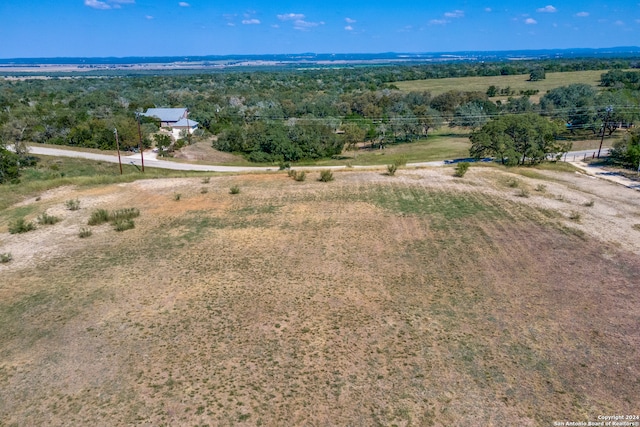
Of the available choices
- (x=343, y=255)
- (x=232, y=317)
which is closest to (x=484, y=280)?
(x=343, y=255)


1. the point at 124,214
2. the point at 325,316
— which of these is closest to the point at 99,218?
the point at 124,214

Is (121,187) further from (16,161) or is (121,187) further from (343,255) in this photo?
(343,255)

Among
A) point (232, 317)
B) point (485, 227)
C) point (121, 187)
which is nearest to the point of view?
point (232, 317)

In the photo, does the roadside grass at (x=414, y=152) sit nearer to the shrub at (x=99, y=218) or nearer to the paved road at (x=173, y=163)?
the paved road at (x=173, y=163)

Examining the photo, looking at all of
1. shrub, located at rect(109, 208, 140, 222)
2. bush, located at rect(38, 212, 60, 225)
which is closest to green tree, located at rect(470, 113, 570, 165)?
shrub, located at rect(109, 208, 140, 222)

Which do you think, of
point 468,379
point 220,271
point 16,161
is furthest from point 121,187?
point 468,379

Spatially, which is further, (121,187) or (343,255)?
(121,187)

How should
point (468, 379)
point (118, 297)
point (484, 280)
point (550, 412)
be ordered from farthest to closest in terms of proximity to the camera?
point (484, 280)
point (118, 297)
point (468, 379)
point (550, 412)

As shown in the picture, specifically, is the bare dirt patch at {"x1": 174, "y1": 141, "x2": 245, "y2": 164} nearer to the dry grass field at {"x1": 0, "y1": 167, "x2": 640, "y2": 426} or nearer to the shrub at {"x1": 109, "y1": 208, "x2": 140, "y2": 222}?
the shrub at {"x1": 109, "y1": 208, "x2": 140, "y2": 222}
